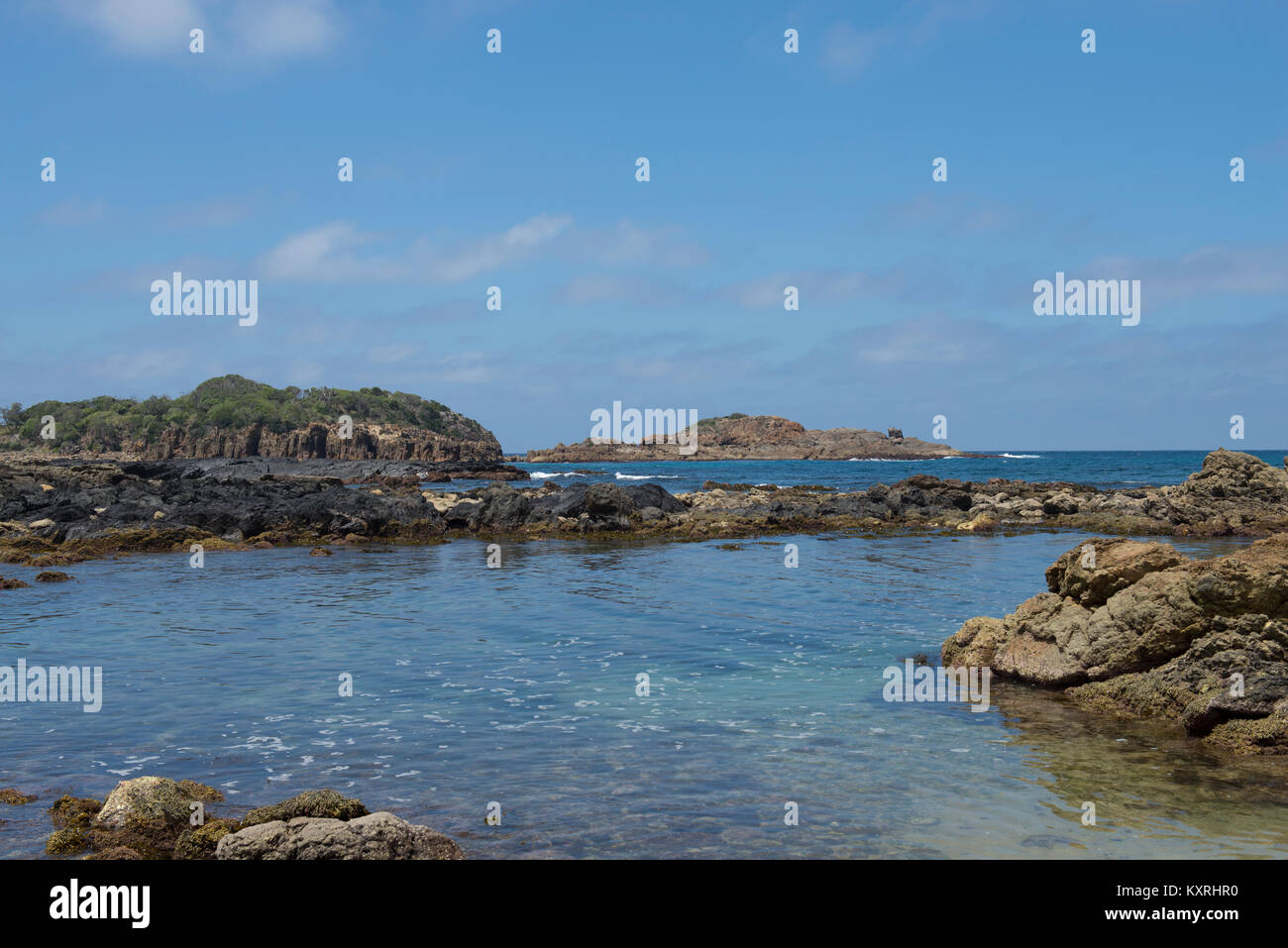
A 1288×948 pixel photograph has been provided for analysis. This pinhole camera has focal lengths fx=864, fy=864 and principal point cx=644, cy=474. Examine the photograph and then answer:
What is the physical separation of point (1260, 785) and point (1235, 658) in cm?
294

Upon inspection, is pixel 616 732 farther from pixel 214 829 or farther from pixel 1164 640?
pixel 1164 640

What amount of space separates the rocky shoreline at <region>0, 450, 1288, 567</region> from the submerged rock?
25.3 metres

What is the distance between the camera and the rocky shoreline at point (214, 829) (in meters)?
6.81

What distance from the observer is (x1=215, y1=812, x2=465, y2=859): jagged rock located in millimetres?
6738

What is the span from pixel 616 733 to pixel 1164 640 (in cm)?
795

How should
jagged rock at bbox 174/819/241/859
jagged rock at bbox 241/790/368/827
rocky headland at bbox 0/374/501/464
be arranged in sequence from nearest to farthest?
jagged rock at bbox 174/819/241/859
jagged rock at bbox 241/790/368/827
rocky headland at bbox 0/374/501/464

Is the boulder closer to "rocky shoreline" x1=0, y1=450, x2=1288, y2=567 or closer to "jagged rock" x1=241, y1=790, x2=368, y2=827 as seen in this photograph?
"jagged rock" x1=241, y1=790, x2=368, y2=827

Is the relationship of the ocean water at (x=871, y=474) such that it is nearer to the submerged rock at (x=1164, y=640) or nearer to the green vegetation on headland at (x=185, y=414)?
the green vegetation on headland at (x=185, y=414)

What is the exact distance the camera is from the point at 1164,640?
12.4 meters

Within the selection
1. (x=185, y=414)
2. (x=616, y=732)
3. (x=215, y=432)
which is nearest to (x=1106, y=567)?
(x=616, y=732)

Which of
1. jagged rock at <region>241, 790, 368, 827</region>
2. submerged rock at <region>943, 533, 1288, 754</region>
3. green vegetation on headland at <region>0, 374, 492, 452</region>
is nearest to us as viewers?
jagged rock at <region>241, 790, 368, 827</region>

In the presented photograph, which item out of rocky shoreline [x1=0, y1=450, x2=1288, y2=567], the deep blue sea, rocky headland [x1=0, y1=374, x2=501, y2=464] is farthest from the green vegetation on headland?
the deep blue sea

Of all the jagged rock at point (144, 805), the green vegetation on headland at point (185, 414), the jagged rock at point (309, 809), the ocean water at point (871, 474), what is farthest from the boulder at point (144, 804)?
the green vegetation on headland at point (185, 414)
